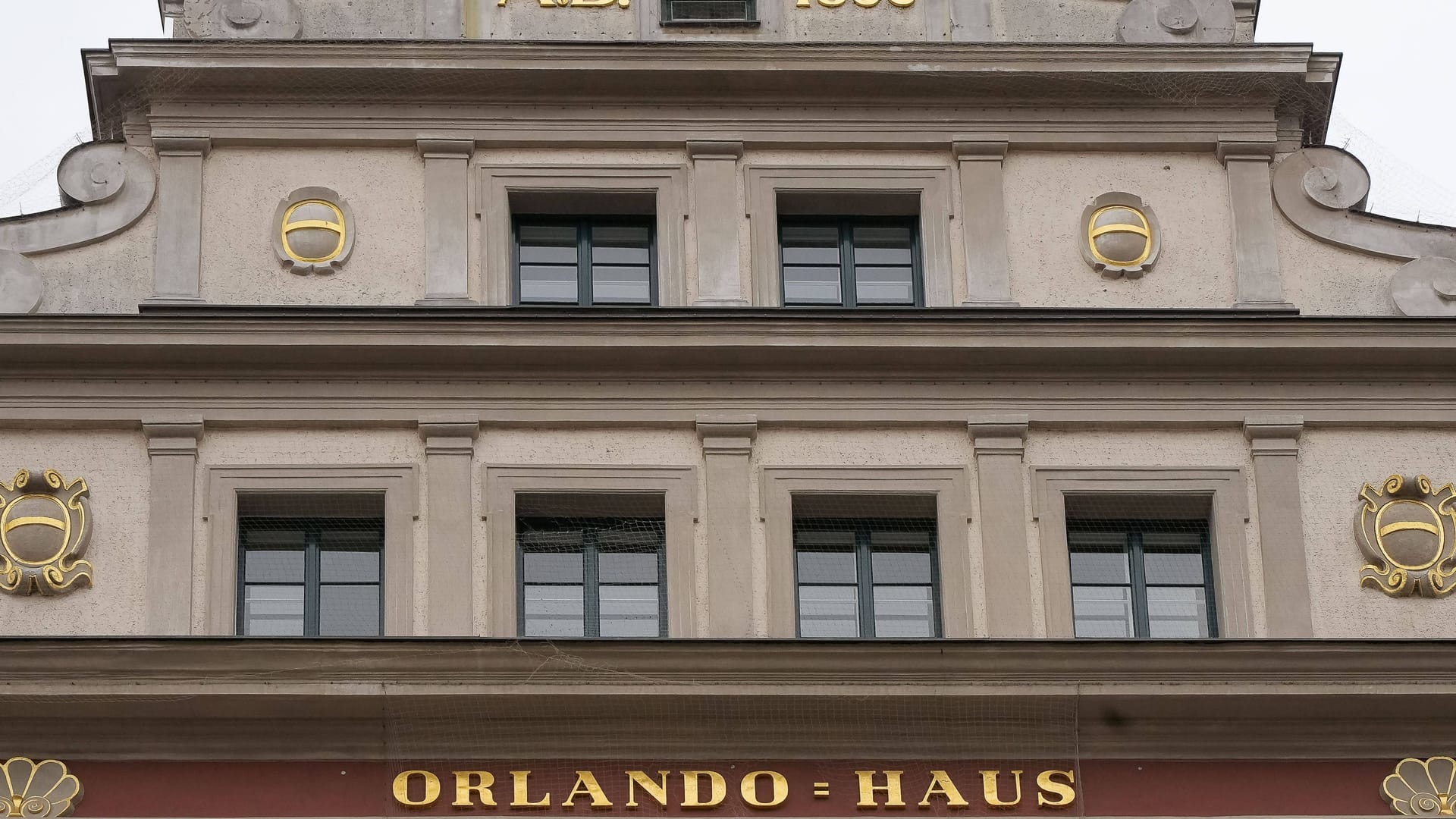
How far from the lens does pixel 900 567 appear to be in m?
27.8

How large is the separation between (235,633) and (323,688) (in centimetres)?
152

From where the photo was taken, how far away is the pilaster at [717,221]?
28.5m

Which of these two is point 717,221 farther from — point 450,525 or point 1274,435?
point 1274,435

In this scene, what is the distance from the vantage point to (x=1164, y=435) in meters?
28.1

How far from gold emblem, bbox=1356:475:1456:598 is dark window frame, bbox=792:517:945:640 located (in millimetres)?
3486

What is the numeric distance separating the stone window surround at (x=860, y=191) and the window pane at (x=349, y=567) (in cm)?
397

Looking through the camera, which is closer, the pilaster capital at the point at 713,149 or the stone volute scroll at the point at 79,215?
the stone volute scroll at the point at 79,215

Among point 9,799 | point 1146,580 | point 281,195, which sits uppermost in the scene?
point 281,195

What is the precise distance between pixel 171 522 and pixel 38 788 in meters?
2.56

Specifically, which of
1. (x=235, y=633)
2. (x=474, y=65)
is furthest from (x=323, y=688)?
(x=474, y=65)

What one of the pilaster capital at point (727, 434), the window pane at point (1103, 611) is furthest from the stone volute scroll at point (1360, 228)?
the pilaster capital at point (727, 434)

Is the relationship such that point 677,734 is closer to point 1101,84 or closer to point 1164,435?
point 1164,435

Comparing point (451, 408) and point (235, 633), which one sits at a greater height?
point (451, 408)

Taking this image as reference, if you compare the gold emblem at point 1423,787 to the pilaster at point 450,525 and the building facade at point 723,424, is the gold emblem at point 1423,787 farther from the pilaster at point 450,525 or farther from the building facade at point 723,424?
the pilaster at point 450,525
